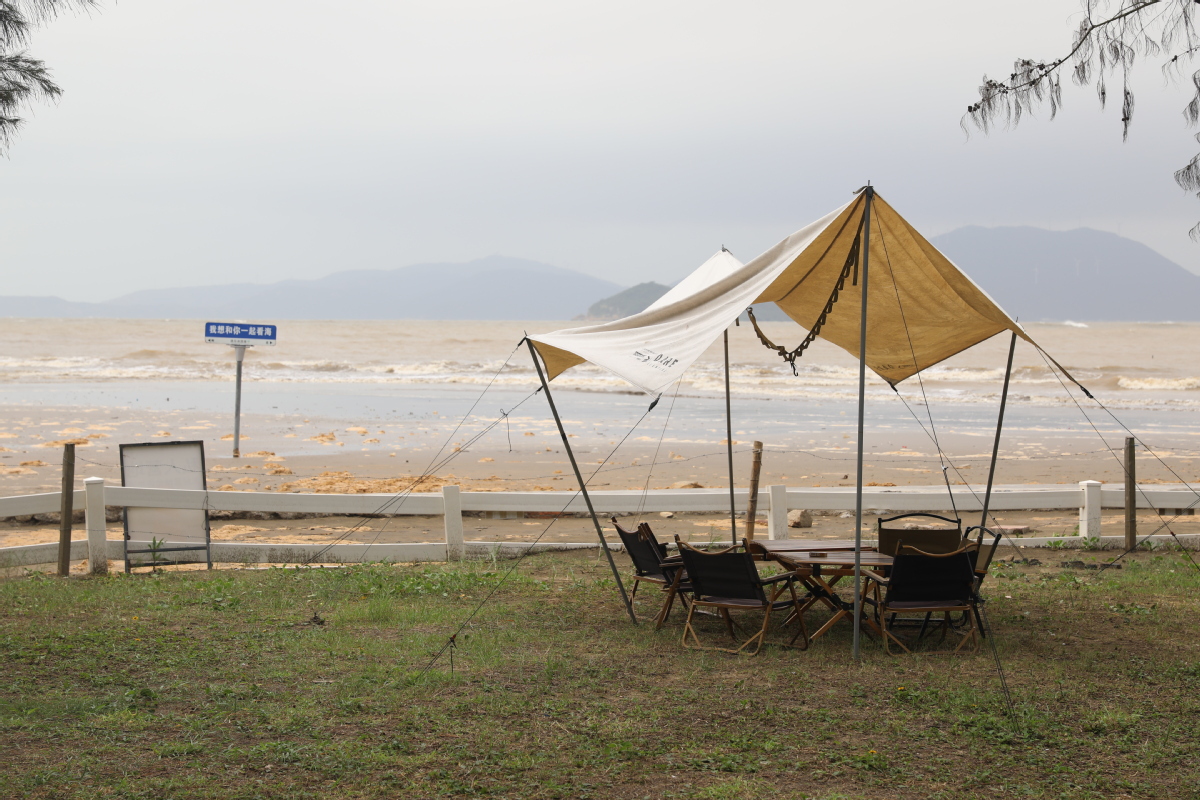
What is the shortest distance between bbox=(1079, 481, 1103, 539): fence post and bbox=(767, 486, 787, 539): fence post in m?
3.27

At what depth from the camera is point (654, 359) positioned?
6.29 m

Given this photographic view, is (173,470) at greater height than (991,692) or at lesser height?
greater

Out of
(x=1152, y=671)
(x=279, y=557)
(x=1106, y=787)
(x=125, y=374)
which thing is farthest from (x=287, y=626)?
(x=125, y=374)

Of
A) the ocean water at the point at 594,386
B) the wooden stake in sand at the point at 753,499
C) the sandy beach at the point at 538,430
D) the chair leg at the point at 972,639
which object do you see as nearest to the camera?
the chair leg at the point at 972,639

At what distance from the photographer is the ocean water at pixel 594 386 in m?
24.8

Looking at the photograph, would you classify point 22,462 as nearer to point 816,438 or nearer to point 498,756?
point 498,756

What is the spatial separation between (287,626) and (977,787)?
461 cm

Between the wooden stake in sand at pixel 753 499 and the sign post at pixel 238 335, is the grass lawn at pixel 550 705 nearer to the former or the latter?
the wooden stake in sand at pixel 753 499

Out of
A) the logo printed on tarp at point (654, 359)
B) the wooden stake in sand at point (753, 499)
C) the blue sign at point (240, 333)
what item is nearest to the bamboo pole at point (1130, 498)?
the wooden stake in sand at point (753, 499)

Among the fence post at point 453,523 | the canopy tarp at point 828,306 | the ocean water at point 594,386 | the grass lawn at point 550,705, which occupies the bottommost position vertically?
the grass lawn at point 550,705

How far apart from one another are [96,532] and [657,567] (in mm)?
5300

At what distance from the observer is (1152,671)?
5.61 meters

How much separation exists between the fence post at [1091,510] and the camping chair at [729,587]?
512 cm

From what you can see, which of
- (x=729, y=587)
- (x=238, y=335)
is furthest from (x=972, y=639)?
(x=238, y=335)
